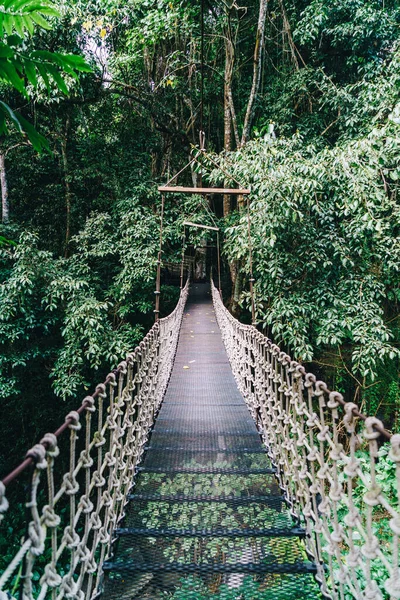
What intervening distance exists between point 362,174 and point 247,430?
113 inches

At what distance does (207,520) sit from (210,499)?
0.80 feet

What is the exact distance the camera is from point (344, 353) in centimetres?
622

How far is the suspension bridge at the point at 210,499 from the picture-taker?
2.75 ft

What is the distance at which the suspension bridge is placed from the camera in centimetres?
84

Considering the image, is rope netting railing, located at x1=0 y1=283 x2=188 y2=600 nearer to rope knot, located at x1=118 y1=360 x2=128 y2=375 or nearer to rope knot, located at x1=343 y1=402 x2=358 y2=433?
rope knot, located at x1=118 y1=360 x2=128 y2=375

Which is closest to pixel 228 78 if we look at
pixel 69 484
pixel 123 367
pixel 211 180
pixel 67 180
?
pixel 211 180

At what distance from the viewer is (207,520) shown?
163cm

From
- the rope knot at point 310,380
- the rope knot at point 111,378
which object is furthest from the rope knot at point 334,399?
the rope knot at point 111,378

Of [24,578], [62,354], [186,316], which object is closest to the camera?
[24,578]

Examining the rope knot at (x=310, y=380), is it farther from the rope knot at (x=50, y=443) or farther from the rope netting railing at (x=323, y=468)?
the rope knot at (x=50, y=443)

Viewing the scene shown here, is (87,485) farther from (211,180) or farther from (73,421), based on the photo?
(211,180)

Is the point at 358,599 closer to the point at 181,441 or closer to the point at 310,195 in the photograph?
the point at 181,441

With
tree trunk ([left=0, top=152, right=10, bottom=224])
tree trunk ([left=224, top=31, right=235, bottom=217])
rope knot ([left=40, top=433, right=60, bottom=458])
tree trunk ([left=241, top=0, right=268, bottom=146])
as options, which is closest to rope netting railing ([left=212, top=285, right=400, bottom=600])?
rope knot ([left=40, top=433, right=60, bottom=458])

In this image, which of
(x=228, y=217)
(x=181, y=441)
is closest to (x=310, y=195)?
(x=228, y=217)
